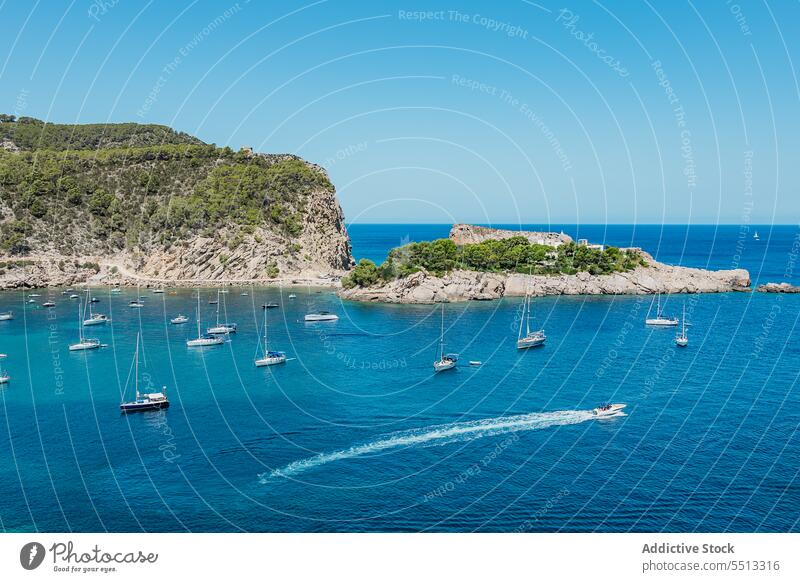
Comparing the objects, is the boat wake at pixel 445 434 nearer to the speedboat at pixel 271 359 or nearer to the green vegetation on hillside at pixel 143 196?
the speedboat at pixel 271 359

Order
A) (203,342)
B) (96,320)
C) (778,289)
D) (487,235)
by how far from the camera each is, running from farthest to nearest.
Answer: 1. (487,235)
2. (778,289)
3. (96,320)
4. (203,342)

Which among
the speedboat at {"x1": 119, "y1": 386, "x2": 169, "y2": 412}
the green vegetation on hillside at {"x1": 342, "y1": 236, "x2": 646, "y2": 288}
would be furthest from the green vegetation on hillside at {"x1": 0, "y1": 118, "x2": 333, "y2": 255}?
the speedboat at {"x1": 119, "y1": 386, "x2": 169, "y2": 412}

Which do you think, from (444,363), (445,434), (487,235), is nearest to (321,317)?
(444,363)

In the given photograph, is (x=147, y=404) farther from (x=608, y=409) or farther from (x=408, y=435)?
(x=608, y=409)

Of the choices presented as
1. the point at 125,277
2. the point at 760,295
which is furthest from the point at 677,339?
the point at 125,277

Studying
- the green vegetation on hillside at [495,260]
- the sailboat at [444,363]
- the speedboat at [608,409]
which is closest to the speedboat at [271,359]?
the sailboat at [444,363]

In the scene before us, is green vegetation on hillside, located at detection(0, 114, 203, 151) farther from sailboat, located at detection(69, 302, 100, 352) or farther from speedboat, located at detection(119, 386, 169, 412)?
speedboat, located at detection(119, 386, 169, 412)
